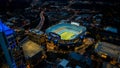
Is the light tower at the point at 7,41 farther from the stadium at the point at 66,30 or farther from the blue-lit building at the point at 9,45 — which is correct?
the stadium at the point at 66,30

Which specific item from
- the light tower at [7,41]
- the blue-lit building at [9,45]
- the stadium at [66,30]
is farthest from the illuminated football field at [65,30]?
the light tower at [7,41]

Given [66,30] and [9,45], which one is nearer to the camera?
[9,45]

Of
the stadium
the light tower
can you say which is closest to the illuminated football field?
the stadium

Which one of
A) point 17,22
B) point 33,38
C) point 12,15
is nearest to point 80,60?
point 33,38

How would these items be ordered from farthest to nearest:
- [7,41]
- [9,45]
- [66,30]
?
[66,30]
[9,45]
[7,41]

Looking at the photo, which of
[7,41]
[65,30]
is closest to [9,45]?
[7,41]

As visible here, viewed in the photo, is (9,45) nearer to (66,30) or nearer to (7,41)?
(7,41)

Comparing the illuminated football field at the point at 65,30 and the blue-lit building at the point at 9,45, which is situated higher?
the blue-lit building at the point at 9,45

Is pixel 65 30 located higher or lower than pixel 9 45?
lower

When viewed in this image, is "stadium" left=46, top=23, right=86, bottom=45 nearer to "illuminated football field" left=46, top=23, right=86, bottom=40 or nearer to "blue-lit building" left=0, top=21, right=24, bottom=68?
"illuminated football field" left=46, top=23, right=86, bottom=40

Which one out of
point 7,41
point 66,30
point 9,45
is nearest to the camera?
point 7,41

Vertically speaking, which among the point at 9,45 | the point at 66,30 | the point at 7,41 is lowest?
the point at 66,30

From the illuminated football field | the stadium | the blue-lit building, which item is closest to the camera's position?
the blue-lit building
